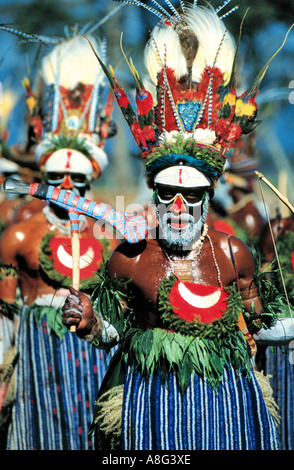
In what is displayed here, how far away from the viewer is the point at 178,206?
11.8 ft

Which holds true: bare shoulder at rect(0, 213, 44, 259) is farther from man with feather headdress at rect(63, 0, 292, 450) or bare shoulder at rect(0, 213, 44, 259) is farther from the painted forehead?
the painted forehead

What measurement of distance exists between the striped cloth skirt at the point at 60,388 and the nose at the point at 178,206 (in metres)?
2.22

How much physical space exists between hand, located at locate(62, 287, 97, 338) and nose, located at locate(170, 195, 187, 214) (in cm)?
64

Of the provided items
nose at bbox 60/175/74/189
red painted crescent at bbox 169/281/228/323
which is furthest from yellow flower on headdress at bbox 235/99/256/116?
nose at bbox 60/175/74/189

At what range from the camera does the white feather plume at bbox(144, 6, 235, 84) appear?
3.80m

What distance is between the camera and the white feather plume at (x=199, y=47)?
3801mm

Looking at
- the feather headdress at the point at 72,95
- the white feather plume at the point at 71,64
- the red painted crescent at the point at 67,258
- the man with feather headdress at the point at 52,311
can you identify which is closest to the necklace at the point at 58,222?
the man with feather headdress at the point at 52,311

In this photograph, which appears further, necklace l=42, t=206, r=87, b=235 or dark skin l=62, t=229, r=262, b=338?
necklace l=42, t=206, r=87, b=235

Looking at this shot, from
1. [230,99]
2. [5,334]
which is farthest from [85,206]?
[5,334]

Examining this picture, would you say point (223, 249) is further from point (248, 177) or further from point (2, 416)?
point (248, 177)

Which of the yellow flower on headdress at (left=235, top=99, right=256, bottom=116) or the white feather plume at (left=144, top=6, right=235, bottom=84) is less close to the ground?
the white feather plume at (left=144, top=6, right=235, bottom=84)

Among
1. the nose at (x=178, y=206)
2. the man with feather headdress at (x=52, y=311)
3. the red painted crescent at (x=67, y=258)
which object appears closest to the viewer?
the nose at (x=178, y=206)

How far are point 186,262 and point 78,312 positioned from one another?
26.9 inches

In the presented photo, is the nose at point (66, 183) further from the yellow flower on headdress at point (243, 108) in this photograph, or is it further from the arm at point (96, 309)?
the yellow flower on headdress at point (243, 108)
